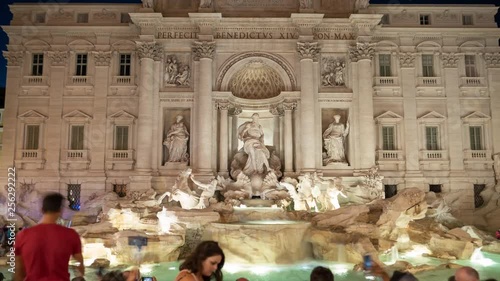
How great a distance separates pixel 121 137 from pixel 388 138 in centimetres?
1570

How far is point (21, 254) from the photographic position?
4.02 m

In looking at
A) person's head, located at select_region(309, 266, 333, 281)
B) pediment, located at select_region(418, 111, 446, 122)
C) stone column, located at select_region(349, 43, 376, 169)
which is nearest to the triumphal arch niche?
stone column, located at select_region(349, 43, 376, 169)

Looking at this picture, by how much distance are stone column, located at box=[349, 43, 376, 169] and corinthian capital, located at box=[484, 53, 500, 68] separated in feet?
24.1

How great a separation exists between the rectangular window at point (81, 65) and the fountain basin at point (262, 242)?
47.8ft

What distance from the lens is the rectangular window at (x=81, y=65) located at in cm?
2475

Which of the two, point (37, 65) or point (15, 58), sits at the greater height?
point (15, 58)

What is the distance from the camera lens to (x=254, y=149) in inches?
883

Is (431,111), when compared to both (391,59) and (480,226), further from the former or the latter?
(480,226)

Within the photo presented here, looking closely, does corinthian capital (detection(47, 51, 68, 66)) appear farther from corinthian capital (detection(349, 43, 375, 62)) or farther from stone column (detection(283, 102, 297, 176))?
corinthian capital (detection(349, 43, 375, 62))

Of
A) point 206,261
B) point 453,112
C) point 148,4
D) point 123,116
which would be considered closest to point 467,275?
point 206,261

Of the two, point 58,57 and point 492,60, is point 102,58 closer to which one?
point 58,57

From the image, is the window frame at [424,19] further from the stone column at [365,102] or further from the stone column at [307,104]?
the stone column at [307,104]

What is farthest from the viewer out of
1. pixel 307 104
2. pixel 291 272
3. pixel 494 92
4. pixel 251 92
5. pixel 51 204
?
pixel 251 92

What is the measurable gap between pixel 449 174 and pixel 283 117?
10111 millimetres
